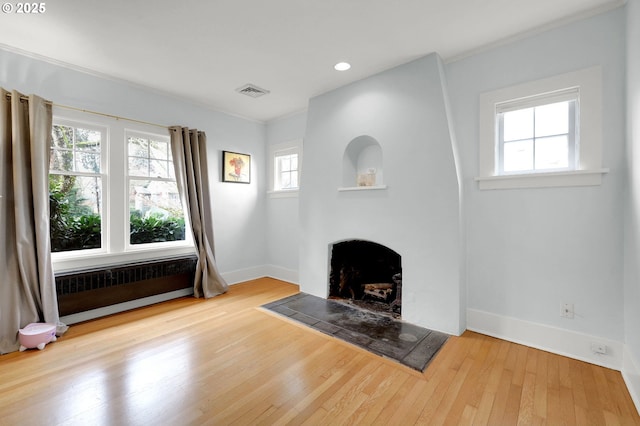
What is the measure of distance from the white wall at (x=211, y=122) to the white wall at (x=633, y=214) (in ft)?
13.8

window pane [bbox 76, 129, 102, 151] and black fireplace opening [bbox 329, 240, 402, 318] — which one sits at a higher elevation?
window pane [bbox 76, 129, 102, 151]

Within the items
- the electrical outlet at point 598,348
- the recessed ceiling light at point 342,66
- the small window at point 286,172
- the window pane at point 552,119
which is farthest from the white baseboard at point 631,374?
the small window at point 286,172

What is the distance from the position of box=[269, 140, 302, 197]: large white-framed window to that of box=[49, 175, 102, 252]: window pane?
91.9 inches

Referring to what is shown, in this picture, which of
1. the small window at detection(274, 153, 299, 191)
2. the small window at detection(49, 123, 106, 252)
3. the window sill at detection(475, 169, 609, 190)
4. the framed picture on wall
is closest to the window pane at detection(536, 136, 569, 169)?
the window sill at detection(475, 169, 609, 190)

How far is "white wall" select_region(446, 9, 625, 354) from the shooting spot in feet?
6.74

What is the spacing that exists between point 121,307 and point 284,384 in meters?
2.42

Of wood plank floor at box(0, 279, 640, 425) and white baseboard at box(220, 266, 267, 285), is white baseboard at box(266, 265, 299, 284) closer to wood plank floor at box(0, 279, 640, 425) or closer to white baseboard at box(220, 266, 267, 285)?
white baseboard at box(220, 266, 267, 285)

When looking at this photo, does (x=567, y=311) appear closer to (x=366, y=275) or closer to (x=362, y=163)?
(x=366, y=275)

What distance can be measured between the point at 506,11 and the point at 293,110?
282cm

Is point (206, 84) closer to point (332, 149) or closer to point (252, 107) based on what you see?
A: point (252, 107)

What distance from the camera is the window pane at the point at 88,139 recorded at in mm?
2986

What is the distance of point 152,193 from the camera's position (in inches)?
140

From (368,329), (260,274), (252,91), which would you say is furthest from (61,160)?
(368,329)

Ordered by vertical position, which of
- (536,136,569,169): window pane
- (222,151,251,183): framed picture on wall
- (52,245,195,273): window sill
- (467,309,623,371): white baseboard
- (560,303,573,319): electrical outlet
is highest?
(222,151,251,183): framed picture on wall
